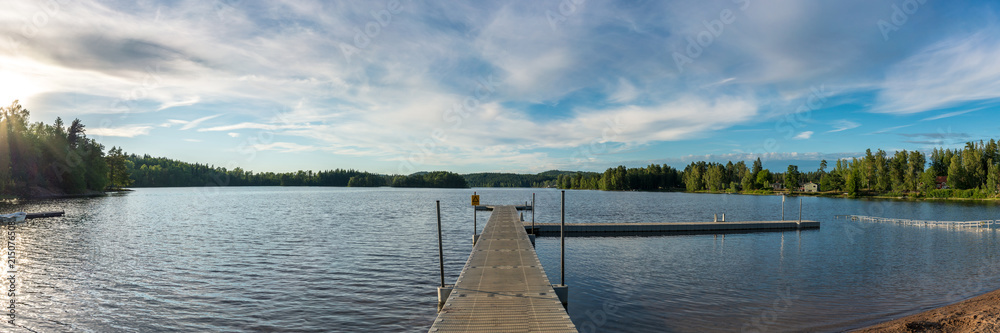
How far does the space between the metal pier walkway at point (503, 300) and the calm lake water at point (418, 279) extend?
1688 mm

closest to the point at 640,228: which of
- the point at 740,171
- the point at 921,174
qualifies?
the point at 921,174

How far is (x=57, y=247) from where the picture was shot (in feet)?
83.3

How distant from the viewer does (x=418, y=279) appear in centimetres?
1866

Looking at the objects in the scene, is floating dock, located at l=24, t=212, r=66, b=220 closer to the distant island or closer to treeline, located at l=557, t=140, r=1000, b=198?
the distant island

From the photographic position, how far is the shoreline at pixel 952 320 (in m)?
11.6

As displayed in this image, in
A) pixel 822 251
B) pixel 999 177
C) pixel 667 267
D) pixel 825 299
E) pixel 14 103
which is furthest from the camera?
pixel 999 177

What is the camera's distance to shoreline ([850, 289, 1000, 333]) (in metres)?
11.6

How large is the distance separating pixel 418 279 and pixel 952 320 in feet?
57.2

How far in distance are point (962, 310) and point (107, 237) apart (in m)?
44.7

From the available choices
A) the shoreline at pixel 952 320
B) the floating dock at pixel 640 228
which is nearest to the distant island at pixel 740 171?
the floating dock at pixel 640 228

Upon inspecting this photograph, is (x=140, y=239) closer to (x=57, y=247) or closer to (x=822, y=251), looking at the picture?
(x=57, y=247)

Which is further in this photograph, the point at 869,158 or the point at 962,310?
the point at 869,158

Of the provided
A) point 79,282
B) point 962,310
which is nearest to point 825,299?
point 962,310

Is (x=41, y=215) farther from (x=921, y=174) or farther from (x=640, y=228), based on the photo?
(x=921, y=174)
